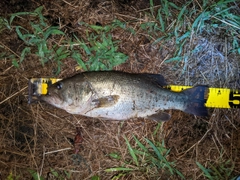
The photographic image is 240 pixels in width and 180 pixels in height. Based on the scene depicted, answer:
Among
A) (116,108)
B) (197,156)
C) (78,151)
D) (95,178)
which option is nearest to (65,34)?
(116,108)

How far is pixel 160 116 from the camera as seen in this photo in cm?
325

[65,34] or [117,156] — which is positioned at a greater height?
[65,34]

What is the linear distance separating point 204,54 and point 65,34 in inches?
82.3

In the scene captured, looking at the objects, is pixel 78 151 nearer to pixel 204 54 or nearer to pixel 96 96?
pixel 96 96

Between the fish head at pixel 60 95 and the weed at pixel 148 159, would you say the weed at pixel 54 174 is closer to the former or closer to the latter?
the weed at pixel 148 159

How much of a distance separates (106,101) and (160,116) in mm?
796

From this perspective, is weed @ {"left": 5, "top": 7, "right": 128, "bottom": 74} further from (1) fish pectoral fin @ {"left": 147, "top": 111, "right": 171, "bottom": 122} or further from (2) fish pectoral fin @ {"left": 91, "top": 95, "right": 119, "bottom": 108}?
(1) fish pectoral fin @ {"left": 147, "top": 111, "right": 171, "bottom": 122}

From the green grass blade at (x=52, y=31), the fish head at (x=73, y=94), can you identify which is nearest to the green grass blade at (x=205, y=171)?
the fish head at (x=73, y=94)

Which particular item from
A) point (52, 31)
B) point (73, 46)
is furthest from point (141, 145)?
point (52, 31)

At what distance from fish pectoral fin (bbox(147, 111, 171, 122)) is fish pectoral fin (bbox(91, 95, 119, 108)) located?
569 mm

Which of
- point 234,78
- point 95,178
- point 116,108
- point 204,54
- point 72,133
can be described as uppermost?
point 204,54

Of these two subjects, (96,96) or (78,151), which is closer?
(96,96)

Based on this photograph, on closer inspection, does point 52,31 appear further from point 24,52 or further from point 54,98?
point 54,98

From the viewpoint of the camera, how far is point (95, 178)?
3.48m
